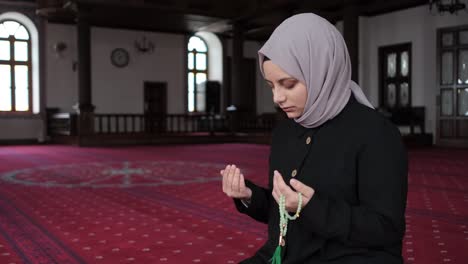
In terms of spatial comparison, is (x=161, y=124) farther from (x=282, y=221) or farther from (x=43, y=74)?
(x=282, y=221)

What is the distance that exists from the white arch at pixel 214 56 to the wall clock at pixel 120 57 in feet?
8.82

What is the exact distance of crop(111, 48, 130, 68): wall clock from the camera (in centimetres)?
1560

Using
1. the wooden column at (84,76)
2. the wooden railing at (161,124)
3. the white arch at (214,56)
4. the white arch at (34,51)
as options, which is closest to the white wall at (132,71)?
the wooden railing at (161,124)

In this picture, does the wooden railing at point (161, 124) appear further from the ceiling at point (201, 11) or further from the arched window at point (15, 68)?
the ceiling at point (201, 11)

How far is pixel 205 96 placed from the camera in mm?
17031

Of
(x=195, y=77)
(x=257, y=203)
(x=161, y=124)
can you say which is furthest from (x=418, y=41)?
(x=257, y=203)

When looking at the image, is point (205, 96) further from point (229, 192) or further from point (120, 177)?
point (229, 192)

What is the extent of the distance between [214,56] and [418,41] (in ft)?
22.8

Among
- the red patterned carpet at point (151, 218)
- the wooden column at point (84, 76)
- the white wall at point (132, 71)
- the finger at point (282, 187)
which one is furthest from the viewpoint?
the white wall at point (132, 71)

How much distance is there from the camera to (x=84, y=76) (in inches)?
507

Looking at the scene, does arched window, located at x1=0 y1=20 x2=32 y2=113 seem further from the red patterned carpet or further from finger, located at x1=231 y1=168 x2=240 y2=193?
finger, located at x1=231 y1=168 x2=240 y2=193

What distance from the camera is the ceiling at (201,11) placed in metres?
11.6

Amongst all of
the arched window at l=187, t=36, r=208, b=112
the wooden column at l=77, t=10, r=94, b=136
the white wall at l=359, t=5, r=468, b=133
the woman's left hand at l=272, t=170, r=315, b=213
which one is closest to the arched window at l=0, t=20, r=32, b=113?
the wooden column at l=77, t=10, r=94, b=136

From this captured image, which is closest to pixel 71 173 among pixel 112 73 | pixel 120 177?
pixel 120 177
